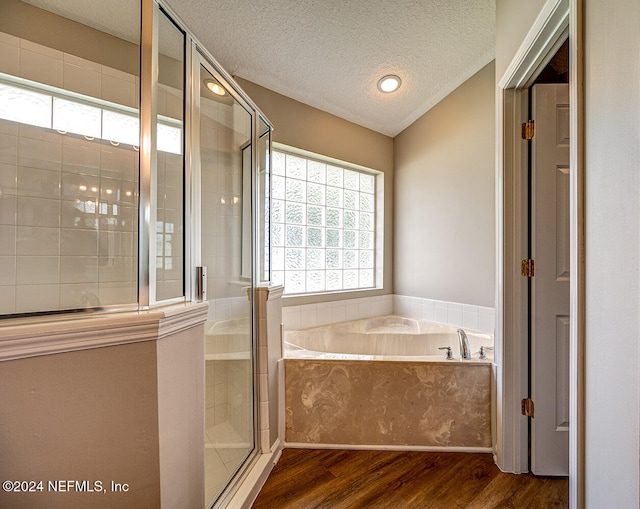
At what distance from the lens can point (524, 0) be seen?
1.37 m

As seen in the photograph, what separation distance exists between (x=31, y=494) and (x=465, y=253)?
2667 millimetres

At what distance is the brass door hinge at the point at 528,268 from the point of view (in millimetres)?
1587

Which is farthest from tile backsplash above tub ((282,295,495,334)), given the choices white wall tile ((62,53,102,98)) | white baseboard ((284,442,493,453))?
white wall tile ((62,53,102,98))

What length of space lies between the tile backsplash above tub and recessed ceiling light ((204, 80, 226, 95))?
5.11 ft

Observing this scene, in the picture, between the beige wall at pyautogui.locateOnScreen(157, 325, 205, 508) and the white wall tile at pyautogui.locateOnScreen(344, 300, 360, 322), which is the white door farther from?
the beige wall at pyautogui.locateOnScreen(157, 325, 205, 508)

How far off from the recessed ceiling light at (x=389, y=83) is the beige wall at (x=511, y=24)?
2.69 ft

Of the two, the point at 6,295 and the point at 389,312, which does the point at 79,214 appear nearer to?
the point at 6,295

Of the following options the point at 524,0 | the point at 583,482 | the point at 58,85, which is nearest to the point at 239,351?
the point at 583,482

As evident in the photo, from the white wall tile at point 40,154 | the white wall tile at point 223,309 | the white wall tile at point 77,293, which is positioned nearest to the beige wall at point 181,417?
the white wall tile at point 223,309

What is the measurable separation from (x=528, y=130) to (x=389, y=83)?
4.02 feet

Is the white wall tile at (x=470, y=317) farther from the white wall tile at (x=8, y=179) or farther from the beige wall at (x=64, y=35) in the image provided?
the white wall tile at (x=8, y=179)

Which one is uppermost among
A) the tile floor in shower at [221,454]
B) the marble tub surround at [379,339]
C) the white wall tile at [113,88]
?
the white wall tile at [113,88]

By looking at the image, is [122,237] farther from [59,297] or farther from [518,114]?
[518,114]

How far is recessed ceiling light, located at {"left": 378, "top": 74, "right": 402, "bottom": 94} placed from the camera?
2.39 metres
